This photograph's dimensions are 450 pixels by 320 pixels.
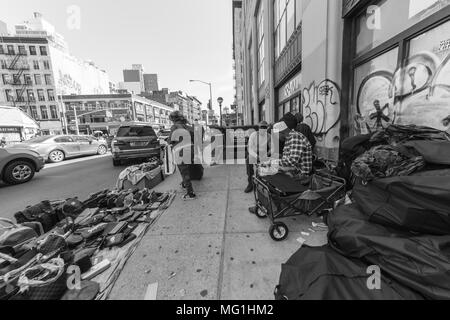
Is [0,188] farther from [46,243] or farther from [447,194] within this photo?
[447,194]

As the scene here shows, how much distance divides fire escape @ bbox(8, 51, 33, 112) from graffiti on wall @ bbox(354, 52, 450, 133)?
194 ft

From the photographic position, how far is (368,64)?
398 cm

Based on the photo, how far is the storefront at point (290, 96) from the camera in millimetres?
7025

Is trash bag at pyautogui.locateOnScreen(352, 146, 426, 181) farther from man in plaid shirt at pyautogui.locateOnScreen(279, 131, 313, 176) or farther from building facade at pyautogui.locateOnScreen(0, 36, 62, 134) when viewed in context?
Answer: building facade at pyautogui.locateOnScreen(0, 36, 62, 134)

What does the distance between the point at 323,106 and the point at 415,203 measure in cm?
371

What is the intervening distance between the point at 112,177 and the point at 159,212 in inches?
183

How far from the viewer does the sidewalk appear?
2021 mm

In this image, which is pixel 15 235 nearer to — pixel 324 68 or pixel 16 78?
pixel 324 68

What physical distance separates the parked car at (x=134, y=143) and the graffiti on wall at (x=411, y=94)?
26.6 ft

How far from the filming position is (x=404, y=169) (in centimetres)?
195

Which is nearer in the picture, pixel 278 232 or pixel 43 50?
pixel 278 232

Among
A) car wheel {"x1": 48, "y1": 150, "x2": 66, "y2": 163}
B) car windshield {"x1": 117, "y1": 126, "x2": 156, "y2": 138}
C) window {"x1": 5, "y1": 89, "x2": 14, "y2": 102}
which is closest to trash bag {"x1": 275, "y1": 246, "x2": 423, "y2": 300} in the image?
car windshield {"x1": 117, "y1": 126, "x2": 156, "y2": 138}

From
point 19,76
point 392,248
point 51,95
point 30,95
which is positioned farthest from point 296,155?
point 19,76

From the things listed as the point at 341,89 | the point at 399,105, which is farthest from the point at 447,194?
the point at 341,89
